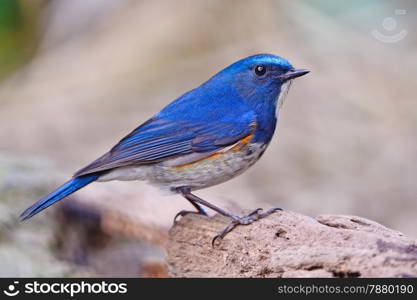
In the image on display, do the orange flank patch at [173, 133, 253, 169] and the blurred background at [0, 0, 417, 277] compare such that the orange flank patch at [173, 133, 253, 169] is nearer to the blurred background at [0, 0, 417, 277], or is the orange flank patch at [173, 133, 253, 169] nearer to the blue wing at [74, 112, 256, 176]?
the blue wing at [74, 112, 256, 176]

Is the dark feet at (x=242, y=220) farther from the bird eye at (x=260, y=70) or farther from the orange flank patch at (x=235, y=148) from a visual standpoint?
the bird eye at (x=260, y=70)

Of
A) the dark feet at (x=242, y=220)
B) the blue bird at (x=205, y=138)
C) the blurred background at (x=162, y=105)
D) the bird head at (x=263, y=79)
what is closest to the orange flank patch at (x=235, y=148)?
the blue bird at (x=205, y=138)

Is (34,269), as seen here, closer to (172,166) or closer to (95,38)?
(172,166)

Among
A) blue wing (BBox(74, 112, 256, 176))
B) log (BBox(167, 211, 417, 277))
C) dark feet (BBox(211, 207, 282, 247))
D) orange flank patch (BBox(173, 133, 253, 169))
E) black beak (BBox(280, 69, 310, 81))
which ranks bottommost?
log (BBox(167, 211, 417, 277))

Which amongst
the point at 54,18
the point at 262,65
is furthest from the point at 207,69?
the point at 262,65

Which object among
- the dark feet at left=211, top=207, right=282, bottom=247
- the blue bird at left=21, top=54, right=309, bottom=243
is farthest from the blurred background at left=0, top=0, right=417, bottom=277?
the dark feet at left=211, top=207, right=282, bottom=247

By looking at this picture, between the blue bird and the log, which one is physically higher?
the blue bird
